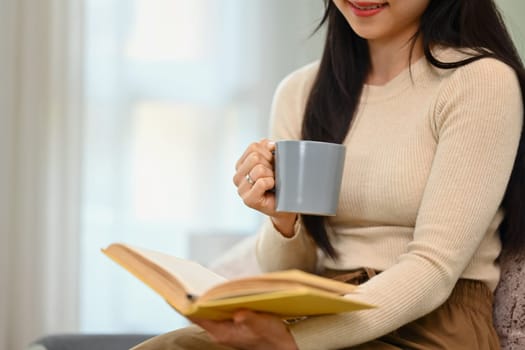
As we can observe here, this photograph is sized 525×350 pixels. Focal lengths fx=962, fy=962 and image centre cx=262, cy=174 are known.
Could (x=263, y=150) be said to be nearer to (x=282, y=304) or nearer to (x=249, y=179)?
(x=249, y=179)

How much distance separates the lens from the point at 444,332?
4.50 ft

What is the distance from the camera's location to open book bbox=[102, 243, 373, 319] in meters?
1.04

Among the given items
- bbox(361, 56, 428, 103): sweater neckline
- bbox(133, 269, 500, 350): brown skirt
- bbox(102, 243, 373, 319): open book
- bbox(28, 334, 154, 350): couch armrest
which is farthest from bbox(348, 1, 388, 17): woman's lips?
bbox(28, 334, 154, 350): couch armrest

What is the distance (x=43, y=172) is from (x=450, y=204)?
2.13 metres

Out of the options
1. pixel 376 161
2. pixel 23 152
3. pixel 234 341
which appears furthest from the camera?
pixel 23 152

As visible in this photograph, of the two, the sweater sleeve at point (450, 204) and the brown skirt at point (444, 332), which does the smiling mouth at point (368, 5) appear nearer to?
the sweater sleeve at point (450, 204)

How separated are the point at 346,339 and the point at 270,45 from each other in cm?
222

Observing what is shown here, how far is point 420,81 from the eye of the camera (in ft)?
4.96

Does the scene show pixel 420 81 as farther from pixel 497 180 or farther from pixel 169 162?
pixel 169 162

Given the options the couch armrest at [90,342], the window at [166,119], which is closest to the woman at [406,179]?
the couch armrest at [90,342]

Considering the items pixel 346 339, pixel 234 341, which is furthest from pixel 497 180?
pixel 234 341

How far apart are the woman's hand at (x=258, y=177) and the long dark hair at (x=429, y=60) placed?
0.19 meters

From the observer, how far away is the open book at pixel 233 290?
3.41ft

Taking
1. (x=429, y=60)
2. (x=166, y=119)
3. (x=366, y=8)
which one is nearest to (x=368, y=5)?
(x=366, y=8)
